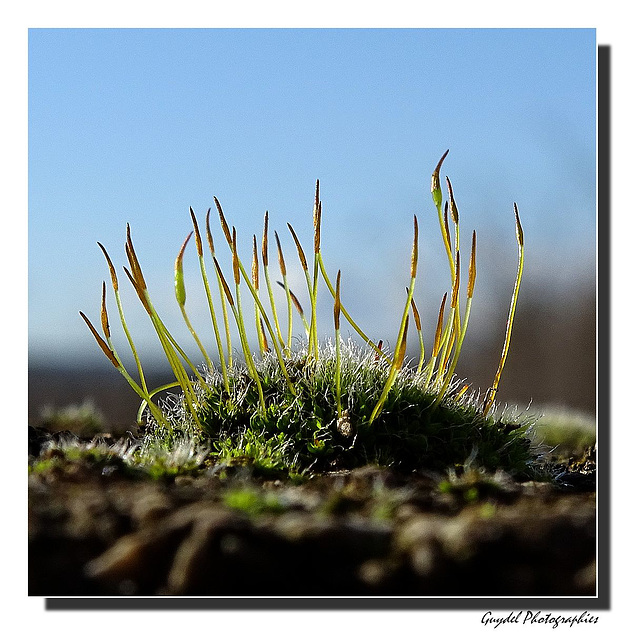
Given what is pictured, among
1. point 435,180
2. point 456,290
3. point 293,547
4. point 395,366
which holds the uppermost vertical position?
point 435,180

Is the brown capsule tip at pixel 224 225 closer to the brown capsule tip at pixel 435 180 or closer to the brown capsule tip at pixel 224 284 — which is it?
the brown capsule tip at pixel 224 284

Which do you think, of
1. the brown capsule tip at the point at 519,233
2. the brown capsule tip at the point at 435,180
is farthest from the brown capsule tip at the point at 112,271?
the brown capsule tip at the point at 519,233

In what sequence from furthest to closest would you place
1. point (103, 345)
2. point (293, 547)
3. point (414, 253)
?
point (103, 345) → point (414, 253) → point (293, 547)

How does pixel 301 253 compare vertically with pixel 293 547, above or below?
above

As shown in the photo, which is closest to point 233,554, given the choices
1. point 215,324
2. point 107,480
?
point 107,480

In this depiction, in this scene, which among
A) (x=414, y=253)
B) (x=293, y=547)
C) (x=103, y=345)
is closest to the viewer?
(x=293, y=547)

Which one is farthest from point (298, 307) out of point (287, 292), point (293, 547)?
point (293, 547)

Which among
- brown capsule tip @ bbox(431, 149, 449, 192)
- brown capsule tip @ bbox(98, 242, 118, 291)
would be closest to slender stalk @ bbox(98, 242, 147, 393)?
brown capsule tip @ bbox(98, 242, 118, 291)

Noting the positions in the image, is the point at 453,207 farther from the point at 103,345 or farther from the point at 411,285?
the point at 103,345
